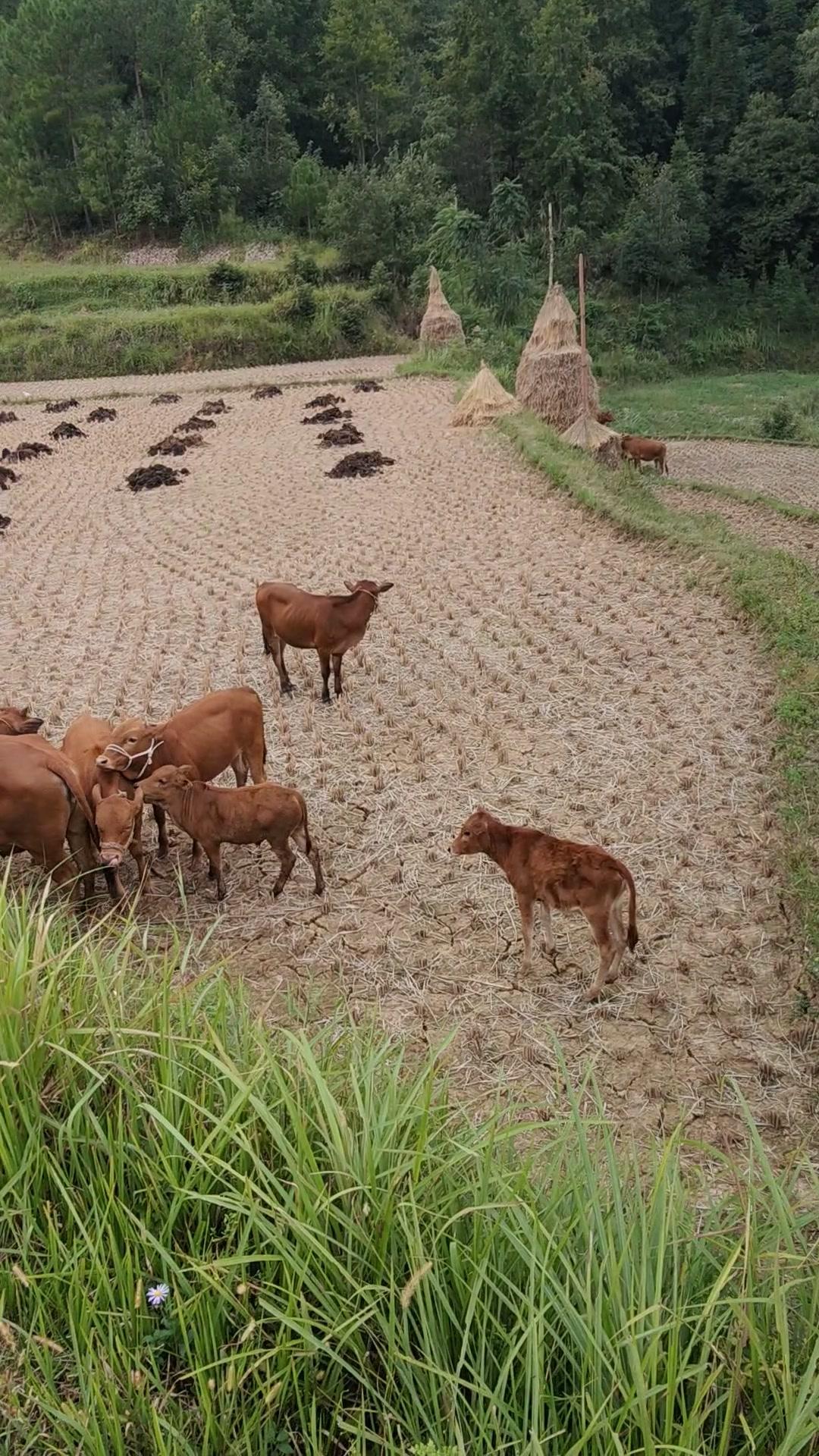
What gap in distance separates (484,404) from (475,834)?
14745 millimetres

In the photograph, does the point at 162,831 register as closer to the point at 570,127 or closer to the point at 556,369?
the point at 556,369

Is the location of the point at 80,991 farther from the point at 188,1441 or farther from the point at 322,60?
the point at 322,60

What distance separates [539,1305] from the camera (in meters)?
2.14

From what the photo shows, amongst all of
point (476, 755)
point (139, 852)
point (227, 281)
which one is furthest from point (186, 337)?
point (139, 852)

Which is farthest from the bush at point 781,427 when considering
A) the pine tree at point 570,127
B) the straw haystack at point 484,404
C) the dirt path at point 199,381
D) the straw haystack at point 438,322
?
the pine tree at point 570,127

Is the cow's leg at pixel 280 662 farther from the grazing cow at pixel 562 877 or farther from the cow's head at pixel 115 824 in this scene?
the grazing cow at pixel 562 877

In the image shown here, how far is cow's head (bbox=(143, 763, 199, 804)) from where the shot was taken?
13.8 feet

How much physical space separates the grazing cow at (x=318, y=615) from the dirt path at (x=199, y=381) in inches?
766

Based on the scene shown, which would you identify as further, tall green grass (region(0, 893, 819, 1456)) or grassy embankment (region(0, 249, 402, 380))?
grassy embankment (region(0, 249, 402, 380))

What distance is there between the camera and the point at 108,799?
4055mm

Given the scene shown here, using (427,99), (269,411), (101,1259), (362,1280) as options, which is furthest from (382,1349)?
(427,99)

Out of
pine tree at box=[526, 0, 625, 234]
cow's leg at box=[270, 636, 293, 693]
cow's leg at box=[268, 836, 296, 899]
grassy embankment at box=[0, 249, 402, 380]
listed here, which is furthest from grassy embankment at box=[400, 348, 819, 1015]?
pine tree at box=[526, 0, 625, 234]

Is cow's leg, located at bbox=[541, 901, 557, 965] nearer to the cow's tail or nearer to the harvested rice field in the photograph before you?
the harvested rice field

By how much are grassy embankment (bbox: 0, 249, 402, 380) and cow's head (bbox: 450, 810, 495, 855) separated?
2863 centimetres
